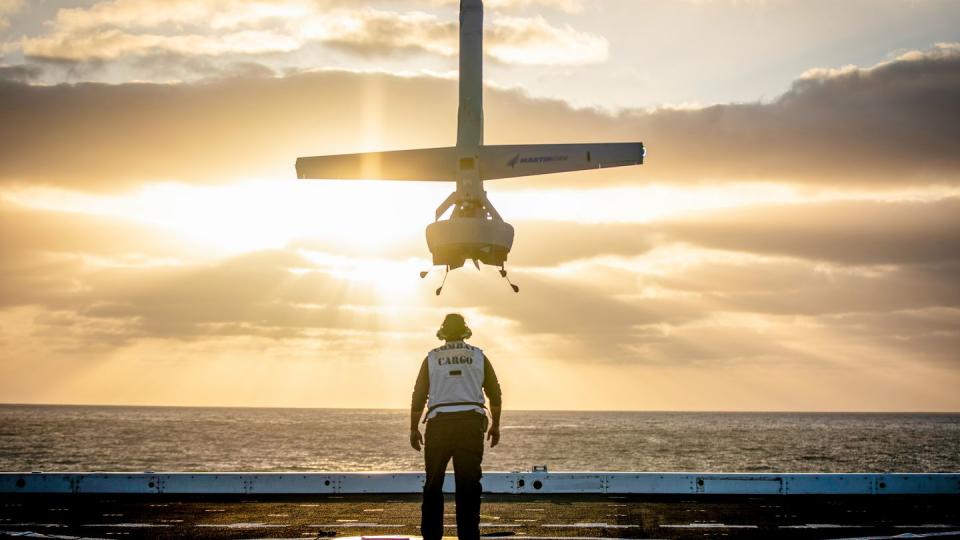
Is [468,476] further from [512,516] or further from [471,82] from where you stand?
[471,82]

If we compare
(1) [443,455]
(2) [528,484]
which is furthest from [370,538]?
(2) [528,484]

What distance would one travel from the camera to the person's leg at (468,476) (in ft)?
41.3

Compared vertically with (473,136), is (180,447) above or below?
below

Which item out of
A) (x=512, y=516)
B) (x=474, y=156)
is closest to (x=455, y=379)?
(x=512, y=516)

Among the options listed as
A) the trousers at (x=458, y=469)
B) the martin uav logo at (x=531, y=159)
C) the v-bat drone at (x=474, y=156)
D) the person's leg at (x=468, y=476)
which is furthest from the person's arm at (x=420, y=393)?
the martin uav logo at (x=531, y=159)

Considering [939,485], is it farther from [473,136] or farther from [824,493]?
[473,136]

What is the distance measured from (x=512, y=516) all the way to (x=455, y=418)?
5817mm

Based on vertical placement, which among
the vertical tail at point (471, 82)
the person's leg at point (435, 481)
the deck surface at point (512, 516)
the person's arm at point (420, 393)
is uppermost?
the vertical tail at point (471, 82)

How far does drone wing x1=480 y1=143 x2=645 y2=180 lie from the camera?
A: 45.9m

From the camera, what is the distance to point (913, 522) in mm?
17141

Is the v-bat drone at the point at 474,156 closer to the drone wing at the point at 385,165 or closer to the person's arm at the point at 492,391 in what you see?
the drone wing at the point at 385,165

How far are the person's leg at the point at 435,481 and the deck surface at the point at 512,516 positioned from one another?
2.88 metres

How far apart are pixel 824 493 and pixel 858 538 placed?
7307mm

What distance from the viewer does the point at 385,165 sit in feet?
160
